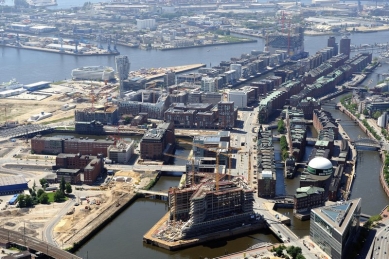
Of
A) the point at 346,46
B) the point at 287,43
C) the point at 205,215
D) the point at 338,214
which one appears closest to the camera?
the point at 338,214

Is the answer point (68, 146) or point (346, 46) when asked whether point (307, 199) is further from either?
point (346, 46)

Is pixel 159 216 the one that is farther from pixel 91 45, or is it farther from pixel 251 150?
pixel 91 45

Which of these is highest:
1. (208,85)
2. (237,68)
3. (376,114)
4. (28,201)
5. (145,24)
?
(145,24)

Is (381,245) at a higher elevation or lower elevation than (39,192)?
lower

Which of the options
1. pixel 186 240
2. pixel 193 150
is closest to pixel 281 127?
pixel 193 150

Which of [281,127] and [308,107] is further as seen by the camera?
[308,107]

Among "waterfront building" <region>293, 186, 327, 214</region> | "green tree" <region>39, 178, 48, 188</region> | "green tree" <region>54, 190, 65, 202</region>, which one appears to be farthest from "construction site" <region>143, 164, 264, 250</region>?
"green tree" <region>39, 178, 48, 188</region>

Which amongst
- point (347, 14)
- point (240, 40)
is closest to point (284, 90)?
point (240, 40)
